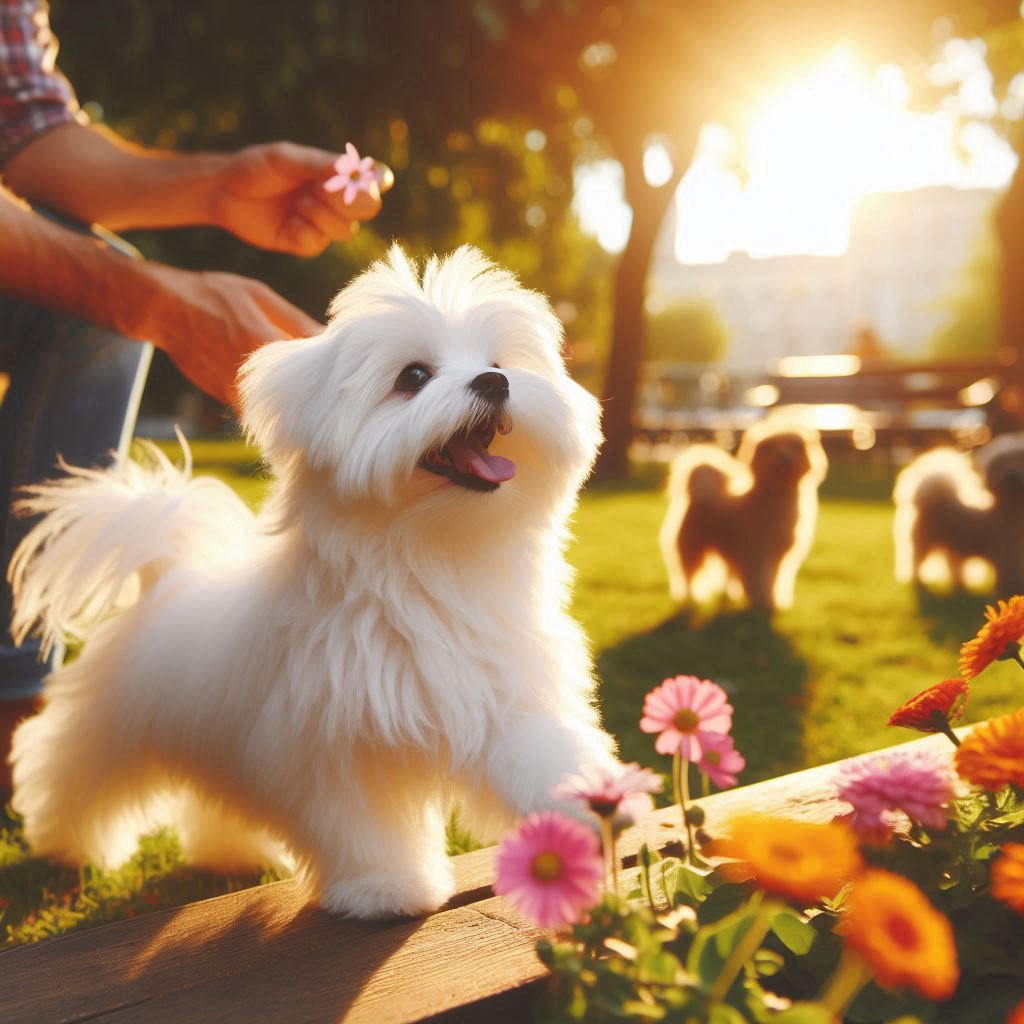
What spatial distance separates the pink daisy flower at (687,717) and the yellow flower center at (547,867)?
31 centimetres

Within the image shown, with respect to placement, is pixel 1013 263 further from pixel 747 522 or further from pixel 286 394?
pixel 286 394

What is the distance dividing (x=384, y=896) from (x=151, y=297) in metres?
1.41

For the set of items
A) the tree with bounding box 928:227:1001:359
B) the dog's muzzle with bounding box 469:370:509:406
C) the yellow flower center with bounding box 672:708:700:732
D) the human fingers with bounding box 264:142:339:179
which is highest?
the tree with bounding box 928:227:1001:359

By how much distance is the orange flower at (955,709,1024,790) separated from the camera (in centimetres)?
129

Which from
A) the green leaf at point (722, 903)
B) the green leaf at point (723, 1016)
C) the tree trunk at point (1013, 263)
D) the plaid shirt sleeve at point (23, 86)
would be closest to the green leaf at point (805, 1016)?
the green leaf at point (723, 1016)

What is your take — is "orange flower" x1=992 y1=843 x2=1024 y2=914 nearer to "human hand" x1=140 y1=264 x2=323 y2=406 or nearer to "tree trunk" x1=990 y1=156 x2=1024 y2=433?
"human hand" x1=140 y1=264 x2=323 y2=406

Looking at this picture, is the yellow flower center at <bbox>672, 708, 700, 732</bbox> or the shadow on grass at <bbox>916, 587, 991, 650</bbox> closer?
the yellow flower center at <bbox>672, 708, 700, 732</bbox>

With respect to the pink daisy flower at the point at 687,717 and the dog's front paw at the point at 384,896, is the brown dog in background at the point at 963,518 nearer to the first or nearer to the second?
the dog's front paw at the point at 384,896

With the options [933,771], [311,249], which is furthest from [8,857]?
[933,771]

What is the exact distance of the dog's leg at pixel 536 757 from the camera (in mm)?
1619

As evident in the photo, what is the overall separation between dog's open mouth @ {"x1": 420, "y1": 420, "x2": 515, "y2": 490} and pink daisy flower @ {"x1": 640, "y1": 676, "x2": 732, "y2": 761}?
1.80 ft

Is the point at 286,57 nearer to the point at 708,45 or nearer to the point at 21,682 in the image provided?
the point at 708,45

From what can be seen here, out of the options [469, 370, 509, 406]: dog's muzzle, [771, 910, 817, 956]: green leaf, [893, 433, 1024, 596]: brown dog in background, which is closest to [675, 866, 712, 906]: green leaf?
[771, 910, 817, 956]: green leaf

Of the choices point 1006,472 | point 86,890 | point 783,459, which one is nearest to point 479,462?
point 86,890
